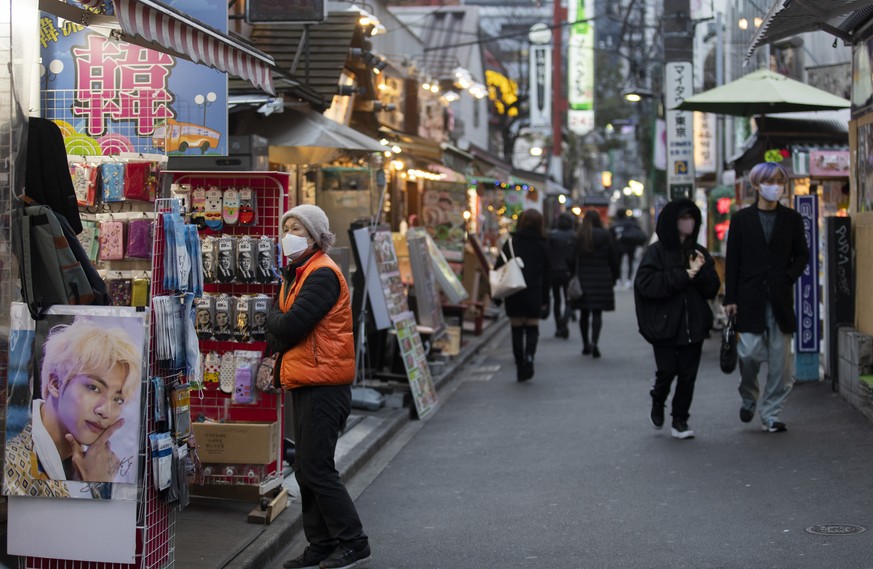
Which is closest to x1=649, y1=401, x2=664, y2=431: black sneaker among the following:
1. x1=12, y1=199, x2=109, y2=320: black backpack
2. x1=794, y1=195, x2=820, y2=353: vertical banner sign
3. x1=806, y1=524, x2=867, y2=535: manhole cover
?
x1=794, y1=195, x2=820, y2=353: vertical banner sign

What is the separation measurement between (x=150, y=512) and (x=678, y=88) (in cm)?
1477

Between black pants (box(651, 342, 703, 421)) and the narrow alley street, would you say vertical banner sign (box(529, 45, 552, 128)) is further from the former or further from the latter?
black pants (box(651, 342, 703, 421))

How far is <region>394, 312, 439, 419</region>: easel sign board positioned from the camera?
11.5 m

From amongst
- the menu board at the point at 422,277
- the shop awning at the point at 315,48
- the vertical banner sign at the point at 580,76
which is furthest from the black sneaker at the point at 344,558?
the vertical banner sign at the point at 580,76

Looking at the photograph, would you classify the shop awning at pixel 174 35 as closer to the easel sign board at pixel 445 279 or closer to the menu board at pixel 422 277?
the menu board at pixel 422 277

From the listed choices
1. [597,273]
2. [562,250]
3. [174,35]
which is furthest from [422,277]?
[174,35]

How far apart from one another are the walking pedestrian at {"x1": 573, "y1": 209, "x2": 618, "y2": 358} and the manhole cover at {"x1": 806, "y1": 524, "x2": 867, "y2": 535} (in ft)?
31.0

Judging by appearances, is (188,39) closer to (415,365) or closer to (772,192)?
(772,192)

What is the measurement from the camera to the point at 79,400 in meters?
5.14

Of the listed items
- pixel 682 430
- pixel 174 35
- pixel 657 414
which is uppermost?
pixel 174 35

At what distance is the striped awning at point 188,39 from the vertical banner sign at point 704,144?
23.9 metres

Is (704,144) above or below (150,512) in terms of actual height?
above

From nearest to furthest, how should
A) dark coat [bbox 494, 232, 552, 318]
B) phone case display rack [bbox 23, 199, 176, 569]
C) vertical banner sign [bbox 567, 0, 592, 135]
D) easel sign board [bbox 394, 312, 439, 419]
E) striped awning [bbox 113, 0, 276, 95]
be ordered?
striped awning [bbox 113, 0, 276, 95] < phone case display rack [bbox 23, 199, 176, 569] < easel sign board [bbox 394, 312, 439, 419] < dark coat [bbox 494, 232, 552, 318] < vertical banner sign [bbox 567, 0, 592, 135]

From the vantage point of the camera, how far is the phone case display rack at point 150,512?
17.3 feet
